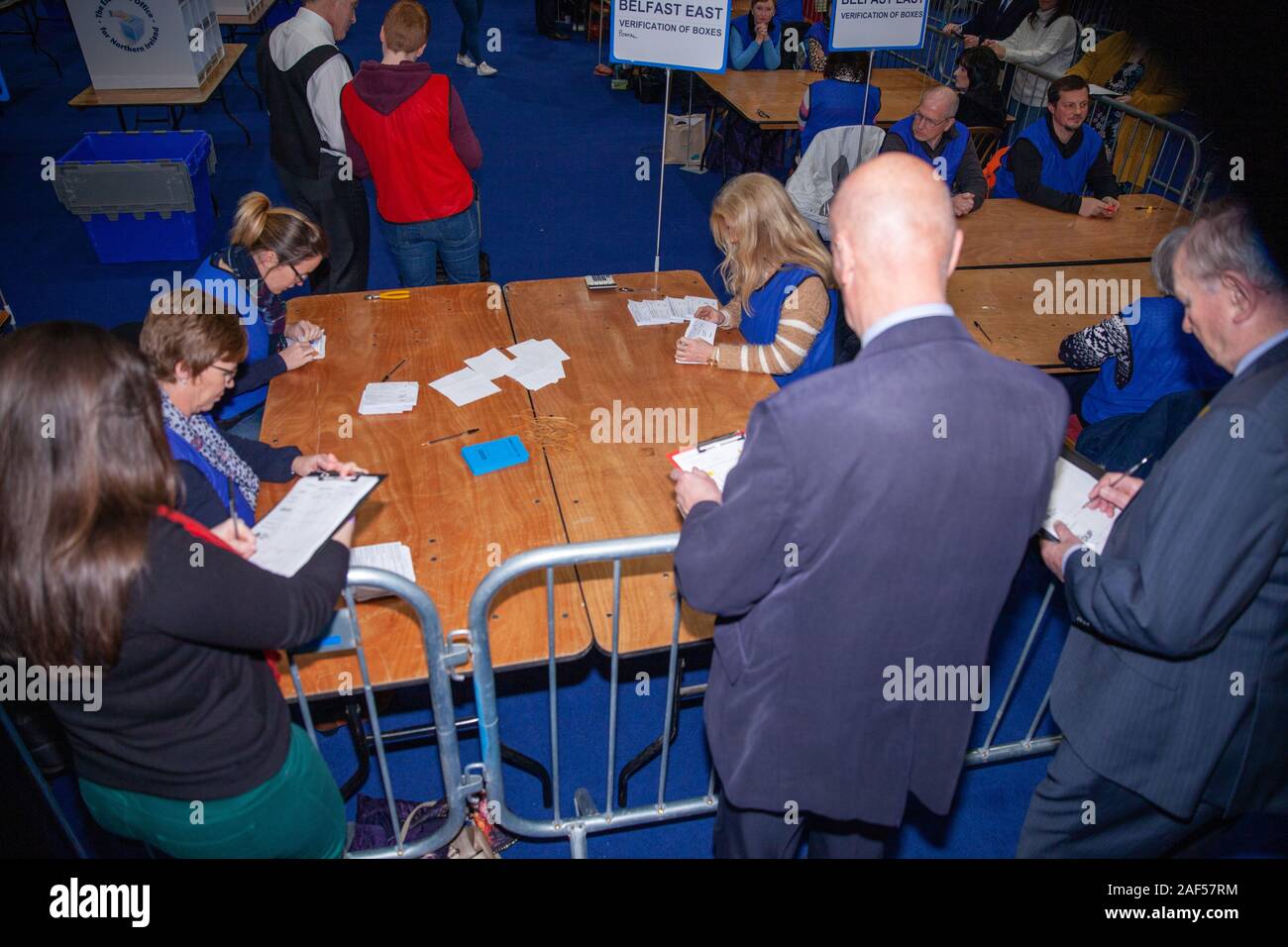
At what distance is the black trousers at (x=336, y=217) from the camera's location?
4703 mm

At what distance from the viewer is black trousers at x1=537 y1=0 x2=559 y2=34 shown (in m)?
12.5

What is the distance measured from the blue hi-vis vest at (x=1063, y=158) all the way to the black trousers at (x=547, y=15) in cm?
944

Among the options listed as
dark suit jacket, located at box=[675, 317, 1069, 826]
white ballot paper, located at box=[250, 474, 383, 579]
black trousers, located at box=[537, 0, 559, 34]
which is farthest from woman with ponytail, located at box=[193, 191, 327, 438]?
black trousers, located at box=[537, 0, 559, 34]

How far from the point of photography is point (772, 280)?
3451mm

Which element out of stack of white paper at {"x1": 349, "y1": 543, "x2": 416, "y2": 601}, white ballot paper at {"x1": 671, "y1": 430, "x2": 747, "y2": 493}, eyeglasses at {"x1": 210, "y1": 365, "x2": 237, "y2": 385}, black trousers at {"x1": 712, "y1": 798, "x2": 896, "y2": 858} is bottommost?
black trousers at {"x1": 712, "y1": 798, "x2": 896, "y2": 858}

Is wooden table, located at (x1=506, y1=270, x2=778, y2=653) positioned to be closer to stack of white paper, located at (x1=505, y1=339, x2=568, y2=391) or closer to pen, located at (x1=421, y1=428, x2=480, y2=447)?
stack of white paper, located at (x1=505, y1=339, x2=568, y2=391)

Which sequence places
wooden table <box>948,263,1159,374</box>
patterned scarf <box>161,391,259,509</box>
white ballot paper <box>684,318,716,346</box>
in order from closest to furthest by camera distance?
1. patterned scarf <box>161,391,259,509</box>
2. white ballot paper <box>684,318,716,346</box>
3. wooden table <box>948,263,1159,374</box>

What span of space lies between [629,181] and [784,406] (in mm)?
7497

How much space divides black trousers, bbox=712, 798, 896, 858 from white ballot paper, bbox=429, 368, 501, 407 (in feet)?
6.17

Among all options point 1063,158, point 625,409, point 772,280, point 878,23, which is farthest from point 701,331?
point 1063,158

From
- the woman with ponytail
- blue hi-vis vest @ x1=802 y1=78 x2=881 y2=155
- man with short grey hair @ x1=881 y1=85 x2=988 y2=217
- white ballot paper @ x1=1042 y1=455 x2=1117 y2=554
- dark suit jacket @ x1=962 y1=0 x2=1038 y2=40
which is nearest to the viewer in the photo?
white ballot paper @ x1=1042 y1=455 x2=1117 y2=554

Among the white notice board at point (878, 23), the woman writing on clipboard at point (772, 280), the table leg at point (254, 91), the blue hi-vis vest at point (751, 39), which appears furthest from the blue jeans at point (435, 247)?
the table leg at point (254, 91)

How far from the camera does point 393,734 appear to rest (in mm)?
2836

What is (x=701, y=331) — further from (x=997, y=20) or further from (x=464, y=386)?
(x=997, y=20)
